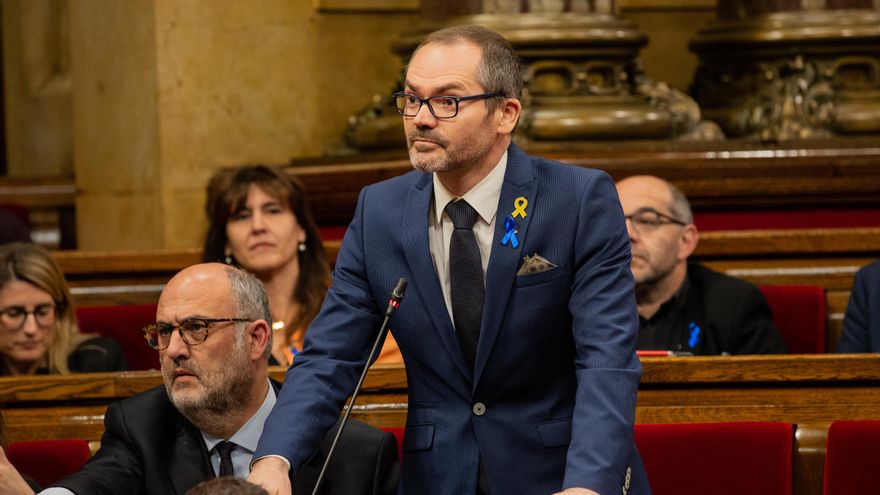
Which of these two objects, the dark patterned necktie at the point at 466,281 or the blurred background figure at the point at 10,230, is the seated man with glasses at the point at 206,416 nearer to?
the dark patterned necktie at the point at 466,281

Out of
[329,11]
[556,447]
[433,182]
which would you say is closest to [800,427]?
[556,447]

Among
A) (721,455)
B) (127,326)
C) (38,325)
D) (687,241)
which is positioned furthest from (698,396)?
(127,326)

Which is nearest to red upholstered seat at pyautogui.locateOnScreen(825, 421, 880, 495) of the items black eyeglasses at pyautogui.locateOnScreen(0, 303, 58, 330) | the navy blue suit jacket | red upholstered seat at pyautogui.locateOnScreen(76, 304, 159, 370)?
the navy blue suit jacket

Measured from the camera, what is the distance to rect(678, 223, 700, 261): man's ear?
13.7 feet

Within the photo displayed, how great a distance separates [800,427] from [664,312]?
1260 mm

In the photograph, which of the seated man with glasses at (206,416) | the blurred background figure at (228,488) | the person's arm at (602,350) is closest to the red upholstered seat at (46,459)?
the seated man with glasses at (206,416)

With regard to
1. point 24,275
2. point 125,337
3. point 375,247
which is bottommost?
point 125,337

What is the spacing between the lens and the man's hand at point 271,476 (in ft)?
6.91

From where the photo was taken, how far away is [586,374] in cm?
214

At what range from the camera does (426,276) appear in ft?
7.57

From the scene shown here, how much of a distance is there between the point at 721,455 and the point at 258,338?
0.92m

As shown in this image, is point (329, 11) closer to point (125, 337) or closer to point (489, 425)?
point (125, 337)

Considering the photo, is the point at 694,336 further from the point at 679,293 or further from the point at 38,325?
the point at 38,325

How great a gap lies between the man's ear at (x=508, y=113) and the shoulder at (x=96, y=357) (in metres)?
2.06
